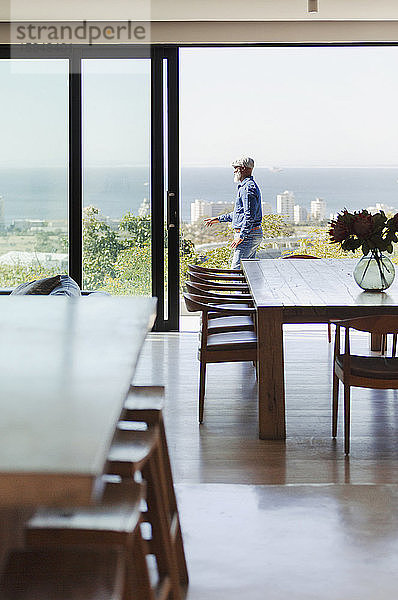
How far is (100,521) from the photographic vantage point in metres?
1.50

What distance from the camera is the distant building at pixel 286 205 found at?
8289 mm

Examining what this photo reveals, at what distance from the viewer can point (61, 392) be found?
140 cm

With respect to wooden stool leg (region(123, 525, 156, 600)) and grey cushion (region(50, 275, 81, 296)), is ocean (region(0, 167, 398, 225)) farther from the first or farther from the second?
wooden stool leg (region(123, 525, 156, 600))

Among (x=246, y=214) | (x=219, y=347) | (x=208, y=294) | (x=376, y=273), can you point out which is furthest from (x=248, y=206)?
(x=219, y=347)

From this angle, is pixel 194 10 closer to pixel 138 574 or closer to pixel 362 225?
pixel 362 225

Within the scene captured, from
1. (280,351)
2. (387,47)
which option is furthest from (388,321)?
(387,47)

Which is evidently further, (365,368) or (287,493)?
(365,368)

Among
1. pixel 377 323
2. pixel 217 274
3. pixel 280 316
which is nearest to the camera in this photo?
pixel 377 323

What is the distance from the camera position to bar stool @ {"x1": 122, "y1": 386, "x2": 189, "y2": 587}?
209 cm

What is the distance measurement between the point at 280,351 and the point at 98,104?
4.41 meters

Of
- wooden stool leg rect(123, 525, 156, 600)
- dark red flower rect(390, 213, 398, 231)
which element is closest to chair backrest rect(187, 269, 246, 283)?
dark red flower rect(390, 213, 398, 231)

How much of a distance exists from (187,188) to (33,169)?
5.11ft

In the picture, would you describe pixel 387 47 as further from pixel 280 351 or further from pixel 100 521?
pixel 100 521

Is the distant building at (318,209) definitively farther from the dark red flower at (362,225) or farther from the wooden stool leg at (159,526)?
the wooden stool leg at (159,526)
